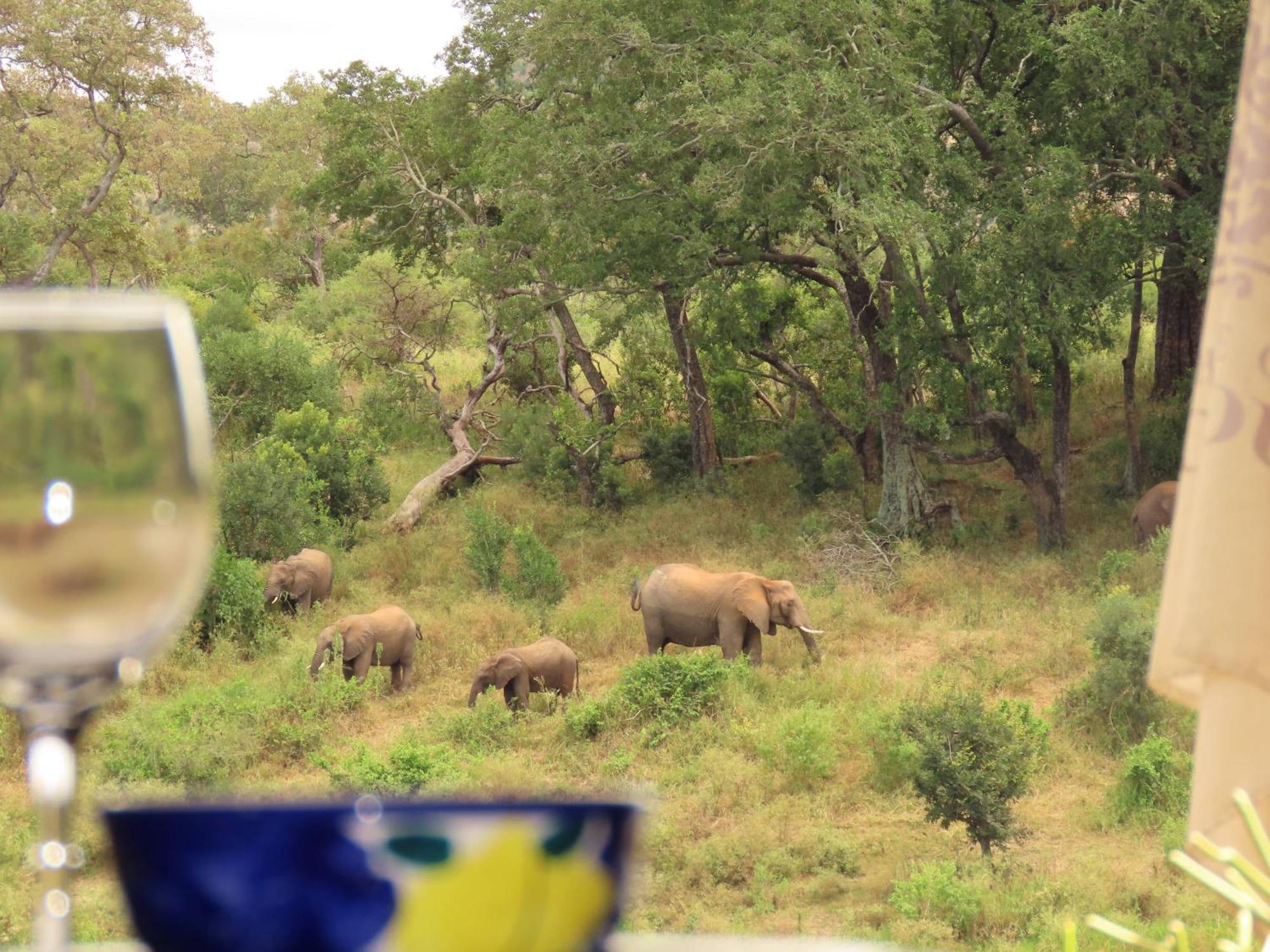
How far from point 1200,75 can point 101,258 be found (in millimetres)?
15167

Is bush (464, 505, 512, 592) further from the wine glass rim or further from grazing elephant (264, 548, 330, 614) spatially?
the wine glass rim

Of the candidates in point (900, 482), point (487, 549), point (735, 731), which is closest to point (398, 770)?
point (735, 731)

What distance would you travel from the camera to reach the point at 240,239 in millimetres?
30062

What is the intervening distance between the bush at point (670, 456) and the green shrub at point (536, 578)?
4.17 meters

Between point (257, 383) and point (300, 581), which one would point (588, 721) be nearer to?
point (300, 581)

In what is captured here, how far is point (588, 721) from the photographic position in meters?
9.56

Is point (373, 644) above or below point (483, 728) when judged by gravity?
above

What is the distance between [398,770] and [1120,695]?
179 inches

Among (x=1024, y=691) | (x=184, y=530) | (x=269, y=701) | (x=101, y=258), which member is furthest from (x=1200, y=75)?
(x=101, y=258)

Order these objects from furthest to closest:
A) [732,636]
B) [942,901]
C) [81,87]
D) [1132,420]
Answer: [81,87] → [1132,420] → [732,636] → [942,901]

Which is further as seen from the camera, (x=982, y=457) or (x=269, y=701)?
(x=982, y=457)

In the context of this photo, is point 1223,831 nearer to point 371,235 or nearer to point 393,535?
point 393,535

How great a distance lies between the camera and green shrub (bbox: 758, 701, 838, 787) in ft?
28.0

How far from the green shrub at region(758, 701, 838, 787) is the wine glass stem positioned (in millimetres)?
8076
